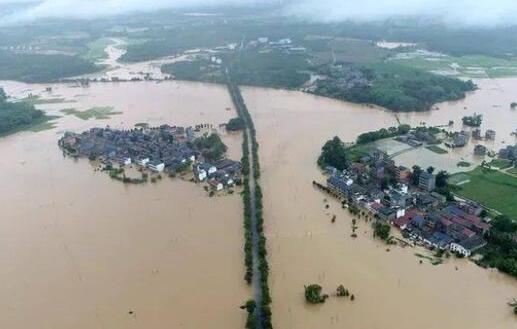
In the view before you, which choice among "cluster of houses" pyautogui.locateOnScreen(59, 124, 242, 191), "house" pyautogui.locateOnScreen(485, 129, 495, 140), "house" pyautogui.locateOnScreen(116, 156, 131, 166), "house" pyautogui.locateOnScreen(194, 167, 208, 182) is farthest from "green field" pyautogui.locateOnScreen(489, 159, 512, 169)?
"house" pyautogui.locateOnScreen(116, 156, 131, 166)

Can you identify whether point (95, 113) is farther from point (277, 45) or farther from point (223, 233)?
point (277, 45)

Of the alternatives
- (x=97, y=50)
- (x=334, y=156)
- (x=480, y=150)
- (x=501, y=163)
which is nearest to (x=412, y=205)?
(x=334, y=156)

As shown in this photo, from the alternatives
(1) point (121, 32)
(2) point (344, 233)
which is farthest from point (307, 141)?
(1) point (121, 32)

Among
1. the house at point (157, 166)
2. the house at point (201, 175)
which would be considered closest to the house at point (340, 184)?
the house at point (201, 175)

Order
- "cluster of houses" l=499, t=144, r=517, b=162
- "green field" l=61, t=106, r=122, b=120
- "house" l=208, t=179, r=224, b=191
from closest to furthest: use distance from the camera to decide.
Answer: "house" l=208, t=179, r=224, b=191 → "cluster of houses" l=499, t=144, r=517, b=162 → "green field" l=61, t=106, r=122, b=120

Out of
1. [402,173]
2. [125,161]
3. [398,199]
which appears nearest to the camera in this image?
[398,199]

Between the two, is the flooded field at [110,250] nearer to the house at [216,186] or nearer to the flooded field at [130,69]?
the house at [216,186]

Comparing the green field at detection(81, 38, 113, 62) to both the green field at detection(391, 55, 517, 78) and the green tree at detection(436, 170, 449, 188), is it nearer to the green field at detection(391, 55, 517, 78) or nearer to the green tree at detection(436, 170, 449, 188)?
the green field at detection(391, 55, 517, 78)
